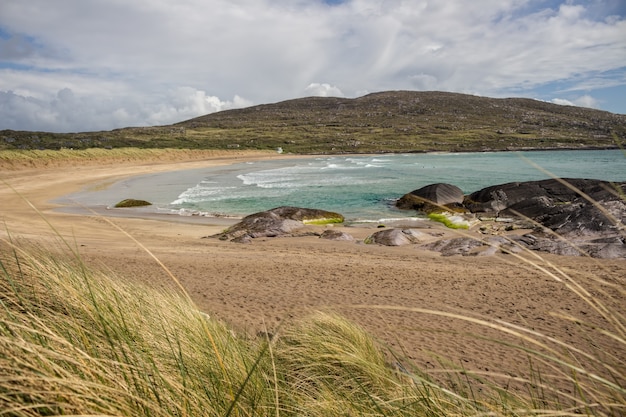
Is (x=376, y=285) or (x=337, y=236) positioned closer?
(x=376, y=285)

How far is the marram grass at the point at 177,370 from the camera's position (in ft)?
6.02

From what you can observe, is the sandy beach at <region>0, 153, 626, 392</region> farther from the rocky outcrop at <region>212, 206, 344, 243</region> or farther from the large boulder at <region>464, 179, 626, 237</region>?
the large boulder at <region>464, 179, 626, 237</region>

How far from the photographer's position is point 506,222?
20.8 meters

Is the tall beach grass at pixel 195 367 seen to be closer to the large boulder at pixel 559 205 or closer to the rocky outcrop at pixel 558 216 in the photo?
the rocky outcrop at pixel 558 216

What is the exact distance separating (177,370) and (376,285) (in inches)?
293

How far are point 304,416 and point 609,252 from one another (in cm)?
1249

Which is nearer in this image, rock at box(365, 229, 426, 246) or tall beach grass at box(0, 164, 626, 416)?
tall beach grass at box(0, 164, 626, 416)

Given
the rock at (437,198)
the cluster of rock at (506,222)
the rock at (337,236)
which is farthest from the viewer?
the rock at (437,198)

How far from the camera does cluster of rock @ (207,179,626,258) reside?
520 inches

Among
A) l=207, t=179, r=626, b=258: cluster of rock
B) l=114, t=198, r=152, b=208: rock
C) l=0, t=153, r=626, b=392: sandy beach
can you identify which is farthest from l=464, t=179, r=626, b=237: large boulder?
l=114, t=198, r=152, b=208: rock

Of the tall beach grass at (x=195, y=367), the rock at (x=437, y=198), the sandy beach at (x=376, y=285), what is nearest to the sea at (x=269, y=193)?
the rock at (x=437, y=198)

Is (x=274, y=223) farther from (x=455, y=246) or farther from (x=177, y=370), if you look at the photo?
(x=177, y=370)

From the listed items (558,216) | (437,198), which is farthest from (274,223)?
(558,216)

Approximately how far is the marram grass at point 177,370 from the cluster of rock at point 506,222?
5.90 metres
